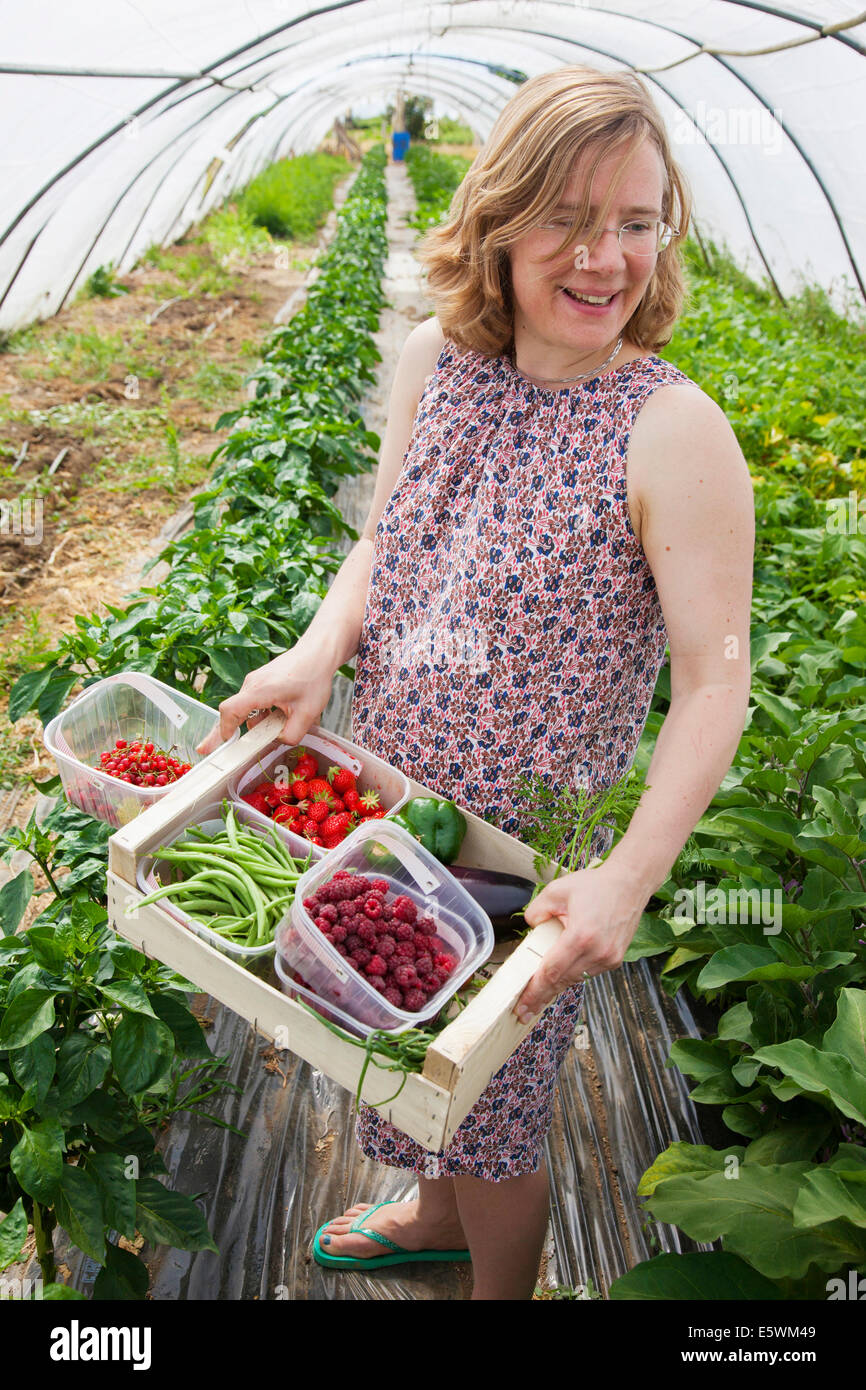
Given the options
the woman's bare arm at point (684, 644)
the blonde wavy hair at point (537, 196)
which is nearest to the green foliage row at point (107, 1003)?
the woman's bare arm at point (684, 644)

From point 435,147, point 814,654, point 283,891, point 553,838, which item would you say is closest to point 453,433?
point 553,838

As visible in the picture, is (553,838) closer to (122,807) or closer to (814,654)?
(122,807)

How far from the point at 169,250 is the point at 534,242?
12276mm

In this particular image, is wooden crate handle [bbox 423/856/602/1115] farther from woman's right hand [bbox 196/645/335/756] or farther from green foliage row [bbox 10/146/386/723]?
green foliage row [bbox 10/146/386/723]

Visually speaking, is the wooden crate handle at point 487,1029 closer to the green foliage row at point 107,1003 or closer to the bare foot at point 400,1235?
the green foliage row at point 107,1003

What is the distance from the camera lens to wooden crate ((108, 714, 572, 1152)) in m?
1.35

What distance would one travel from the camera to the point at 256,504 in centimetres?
417

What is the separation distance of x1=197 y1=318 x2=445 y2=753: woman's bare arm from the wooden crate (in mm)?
117

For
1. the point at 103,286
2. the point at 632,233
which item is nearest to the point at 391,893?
the point at 632,233

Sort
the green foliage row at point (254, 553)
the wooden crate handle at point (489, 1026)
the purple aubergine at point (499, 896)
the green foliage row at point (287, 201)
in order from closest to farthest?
1. the wooden crate handle at point (489, 1026)
2. the purple aubergine at point (499, 896)
3. the green foliage row at point (254, 553)
4. the green foliage row at point (287, 201)

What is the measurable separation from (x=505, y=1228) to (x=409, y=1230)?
14.6 inches

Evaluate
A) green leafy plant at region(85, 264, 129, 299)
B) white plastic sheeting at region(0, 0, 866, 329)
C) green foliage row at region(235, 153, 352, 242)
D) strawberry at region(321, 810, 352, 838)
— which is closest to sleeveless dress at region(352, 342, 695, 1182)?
strawberry at region(321, 810, 352, 838)

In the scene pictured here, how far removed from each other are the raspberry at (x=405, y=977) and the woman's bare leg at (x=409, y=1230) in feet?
3.68

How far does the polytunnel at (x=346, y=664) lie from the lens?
1893 mm
